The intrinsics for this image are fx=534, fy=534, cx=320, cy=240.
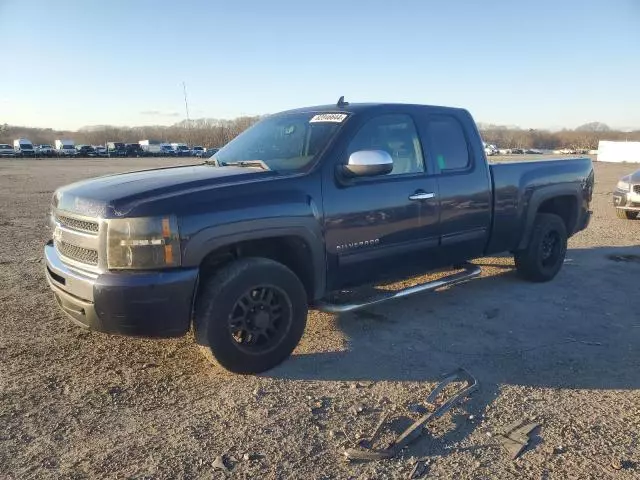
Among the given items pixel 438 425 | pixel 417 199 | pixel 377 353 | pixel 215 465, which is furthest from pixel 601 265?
pixel 215 465

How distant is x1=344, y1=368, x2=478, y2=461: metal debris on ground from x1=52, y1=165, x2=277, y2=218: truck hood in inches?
72.6

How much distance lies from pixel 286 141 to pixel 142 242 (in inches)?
68.8

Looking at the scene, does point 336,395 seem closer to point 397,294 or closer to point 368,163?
point 397,294

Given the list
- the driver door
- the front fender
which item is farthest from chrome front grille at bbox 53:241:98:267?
the driver door

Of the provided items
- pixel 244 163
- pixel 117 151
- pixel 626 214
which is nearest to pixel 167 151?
pixel 117 151

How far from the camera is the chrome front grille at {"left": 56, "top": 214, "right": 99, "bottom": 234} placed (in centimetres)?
335

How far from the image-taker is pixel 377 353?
409 cm

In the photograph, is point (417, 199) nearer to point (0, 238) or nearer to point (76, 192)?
point (76, 192)

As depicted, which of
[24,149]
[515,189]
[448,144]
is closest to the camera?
[448,144]

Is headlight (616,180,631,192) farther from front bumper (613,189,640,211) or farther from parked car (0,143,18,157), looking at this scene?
parked car (0,143,18,157)

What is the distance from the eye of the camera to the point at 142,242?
3.18 meters

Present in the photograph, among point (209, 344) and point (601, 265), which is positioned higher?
point (209, 344)

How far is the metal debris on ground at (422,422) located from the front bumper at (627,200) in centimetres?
885

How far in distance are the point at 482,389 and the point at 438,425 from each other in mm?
595
